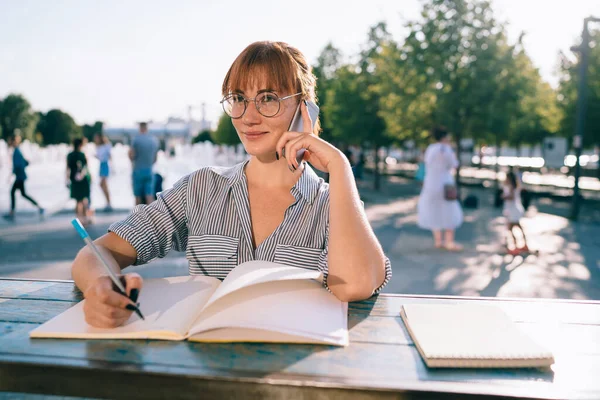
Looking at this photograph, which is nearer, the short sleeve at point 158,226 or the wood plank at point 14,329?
the wood plank at point 14,329

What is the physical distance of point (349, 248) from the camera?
186 cm

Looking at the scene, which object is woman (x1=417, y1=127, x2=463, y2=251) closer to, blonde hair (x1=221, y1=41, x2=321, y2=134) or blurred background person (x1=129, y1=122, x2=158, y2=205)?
blurred background person (x1=129, y1=122, x2=158, y2=205)

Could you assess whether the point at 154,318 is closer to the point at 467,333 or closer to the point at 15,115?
the point at 467,333

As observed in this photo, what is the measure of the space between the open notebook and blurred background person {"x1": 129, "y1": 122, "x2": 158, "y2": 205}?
9.76 m

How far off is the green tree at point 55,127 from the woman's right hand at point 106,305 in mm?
112409

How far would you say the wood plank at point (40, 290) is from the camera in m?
1.98

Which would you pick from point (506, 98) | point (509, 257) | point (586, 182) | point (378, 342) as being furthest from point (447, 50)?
point (378, 342)

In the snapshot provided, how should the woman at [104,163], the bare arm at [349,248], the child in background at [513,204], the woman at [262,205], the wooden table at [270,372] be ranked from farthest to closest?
1. the woman at [104,163]
2. the child in background at [513,204]
3. the woman at [262,205]
4. the bare arm at [349,248]
5. the wooden table at [270,372]

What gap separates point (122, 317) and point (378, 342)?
686 millimetres

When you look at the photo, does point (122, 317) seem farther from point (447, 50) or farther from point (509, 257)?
point (447, 50)

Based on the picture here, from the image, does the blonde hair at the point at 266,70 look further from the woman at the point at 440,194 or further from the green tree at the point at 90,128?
the green tree at the point at 90,128

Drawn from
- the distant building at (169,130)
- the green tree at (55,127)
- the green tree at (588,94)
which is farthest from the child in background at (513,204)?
the green tree at (55,127)

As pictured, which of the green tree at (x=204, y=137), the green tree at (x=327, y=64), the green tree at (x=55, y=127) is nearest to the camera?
the green tree at (x=327, y=64)

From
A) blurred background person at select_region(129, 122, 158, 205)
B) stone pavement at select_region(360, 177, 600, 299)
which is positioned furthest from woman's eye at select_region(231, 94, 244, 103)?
blurred background person at select_region(129, 122, 158, 205)
